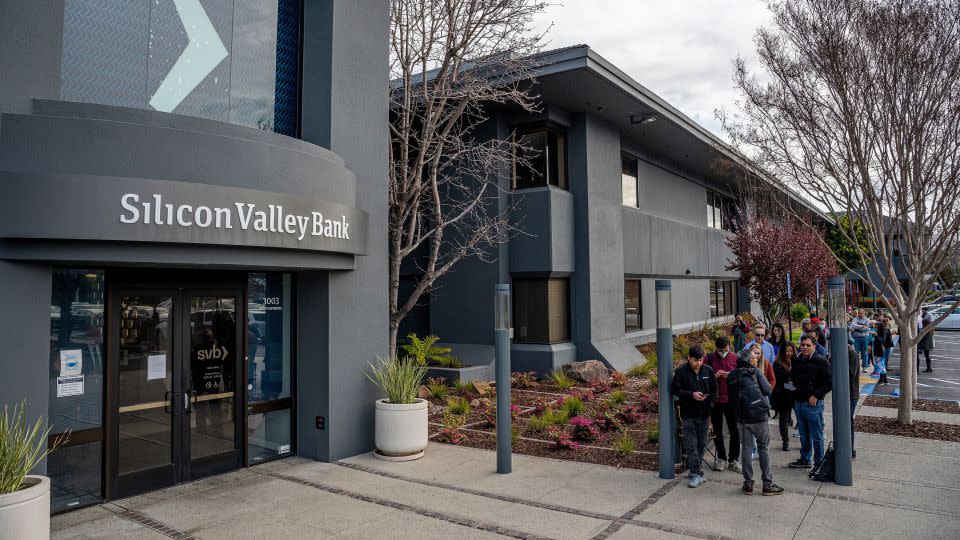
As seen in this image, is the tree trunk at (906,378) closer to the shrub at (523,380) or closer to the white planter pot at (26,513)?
the shrub at (523,380)

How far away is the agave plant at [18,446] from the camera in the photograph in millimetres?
5375

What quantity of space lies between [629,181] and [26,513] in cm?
1924

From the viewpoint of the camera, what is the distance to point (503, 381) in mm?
8688

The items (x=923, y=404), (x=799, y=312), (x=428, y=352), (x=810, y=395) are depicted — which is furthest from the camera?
(x=799, y=312)

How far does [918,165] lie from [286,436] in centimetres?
1128

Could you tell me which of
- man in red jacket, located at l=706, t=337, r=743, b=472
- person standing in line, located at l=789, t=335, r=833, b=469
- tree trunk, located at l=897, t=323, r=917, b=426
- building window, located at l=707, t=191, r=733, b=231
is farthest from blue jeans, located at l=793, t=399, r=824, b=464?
building window, located at l=707, t=191, r=733, b=231

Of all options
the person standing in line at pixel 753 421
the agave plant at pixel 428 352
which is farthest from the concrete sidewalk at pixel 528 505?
the agave plant at pixel 428 352

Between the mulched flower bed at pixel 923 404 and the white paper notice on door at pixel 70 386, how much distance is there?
45.5ft

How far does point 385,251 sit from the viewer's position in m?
10.2

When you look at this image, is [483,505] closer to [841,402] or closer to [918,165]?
[841,402]

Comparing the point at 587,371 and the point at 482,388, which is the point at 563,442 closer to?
the point at 482,388

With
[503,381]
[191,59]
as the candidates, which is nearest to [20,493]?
[503,381]

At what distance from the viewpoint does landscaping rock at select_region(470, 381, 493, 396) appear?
1411 cm

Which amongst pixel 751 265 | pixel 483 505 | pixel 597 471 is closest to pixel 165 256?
pixel 483 505
